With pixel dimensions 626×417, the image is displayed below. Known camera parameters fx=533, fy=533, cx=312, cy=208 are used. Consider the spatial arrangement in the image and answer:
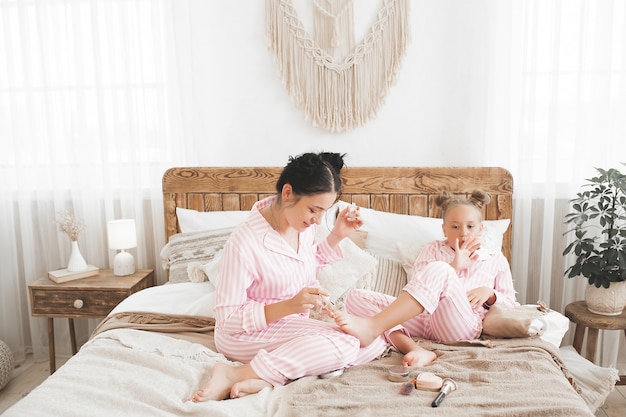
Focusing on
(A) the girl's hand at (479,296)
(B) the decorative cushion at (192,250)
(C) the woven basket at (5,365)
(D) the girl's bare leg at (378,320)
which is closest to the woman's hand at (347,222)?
(D) the girl's bare leg at (378,320)

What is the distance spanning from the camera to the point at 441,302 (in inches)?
73.5

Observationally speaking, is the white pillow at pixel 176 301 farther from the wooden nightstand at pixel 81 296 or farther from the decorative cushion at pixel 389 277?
the decorative cushion at pixel 389 277

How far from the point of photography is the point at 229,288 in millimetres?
1677

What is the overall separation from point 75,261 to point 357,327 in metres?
1.77

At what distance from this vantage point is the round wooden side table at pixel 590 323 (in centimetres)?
238

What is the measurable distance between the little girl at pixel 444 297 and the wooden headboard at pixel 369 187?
34 cm

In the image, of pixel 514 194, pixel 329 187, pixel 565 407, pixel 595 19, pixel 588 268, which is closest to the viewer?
pixel 565 407

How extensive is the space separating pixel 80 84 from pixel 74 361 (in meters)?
1.75

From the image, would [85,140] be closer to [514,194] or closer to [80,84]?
[80,84]

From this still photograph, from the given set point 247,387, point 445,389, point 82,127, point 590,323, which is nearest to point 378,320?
point 445,389

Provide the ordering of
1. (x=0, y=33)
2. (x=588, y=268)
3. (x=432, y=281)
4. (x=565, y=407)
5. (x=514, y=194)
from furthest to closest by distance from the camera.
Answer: (x=0, y=33), (x=514, y=194), (x=588, y=268), (x=432, y=281), (x=565, y=407)

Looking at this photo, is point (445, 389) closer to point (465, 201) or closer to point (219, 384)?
point (219, 384)

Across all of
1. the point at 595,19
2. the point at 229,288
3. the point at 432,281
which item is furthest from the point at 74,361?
the point at 595,19

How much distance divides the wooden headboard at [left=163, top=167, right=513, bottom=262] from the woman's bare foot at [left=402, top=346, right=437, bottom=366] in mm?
1101
